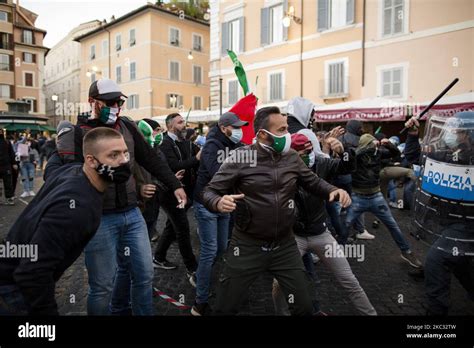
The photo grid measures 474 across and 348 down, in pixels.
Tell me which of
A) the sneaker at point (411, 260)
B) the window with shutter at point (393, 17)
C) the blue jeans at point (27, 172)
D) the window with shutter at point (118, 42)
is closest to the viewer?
the sneaker at point (411, 260)

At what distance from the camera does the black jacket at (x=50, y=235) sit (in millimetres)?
1792

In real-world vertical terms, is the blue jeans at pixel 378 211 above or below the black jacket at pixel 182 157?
below

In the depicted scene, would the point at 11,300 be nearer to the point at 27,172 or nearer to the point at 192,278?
the point at 192,278

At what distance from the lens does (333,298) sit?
375 cm

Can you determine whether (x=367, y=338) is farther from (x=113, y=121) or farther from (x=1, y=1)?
(x=1, y=1)

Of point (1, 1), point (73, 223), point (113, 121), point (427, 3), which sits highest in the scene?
point (1, 1)

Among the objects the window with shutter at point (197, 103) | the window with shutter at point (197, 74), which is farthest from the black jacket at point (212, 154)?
the window with shutter at point (197, 74)

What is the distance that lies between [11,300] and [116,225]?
85 cm

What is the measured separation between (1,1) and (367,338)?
2598 centimetres

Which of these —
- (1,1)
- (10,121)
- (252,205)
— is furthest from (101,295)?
(10,121)

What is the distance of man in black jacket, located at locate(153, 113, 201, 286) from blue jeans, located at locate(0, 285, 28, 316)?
2.31 metres

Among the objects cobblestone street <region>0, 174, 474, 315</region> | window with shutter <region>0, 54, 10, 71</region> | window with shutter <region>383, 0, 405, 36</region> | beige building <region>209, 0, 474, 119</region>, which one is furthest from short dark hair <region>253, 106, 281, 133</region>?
window with shutter <region>0, 54, 10, 71</region>

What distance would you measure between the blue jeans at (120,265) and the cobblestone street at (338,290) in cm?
62

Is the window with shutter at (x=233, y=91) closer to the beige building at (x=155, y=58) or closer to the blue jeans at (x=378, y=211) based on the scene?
the beige building at (x=155, y=58)
